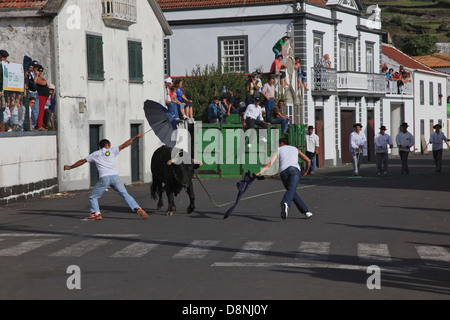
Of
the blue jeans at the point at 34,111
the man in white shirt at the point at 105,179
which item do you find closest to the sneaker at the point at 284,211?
the man in white shirt at the point at 105,179

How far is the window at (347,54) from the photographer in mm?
50062

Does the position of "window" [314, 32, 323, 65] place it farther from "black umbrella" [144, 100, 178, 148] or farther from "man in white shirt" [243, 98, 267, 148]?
"black umbrella" [144, 100, 178, 148]

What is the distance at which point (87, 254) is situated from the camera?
12.4m

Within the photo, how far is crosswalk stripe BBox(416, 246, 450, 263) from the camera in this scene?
1181 centimetres

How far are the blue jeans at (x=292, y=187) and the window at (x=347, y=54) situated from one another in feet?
111

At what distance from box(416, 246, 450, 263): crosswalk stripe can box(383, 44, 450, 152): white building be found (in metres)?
45.8

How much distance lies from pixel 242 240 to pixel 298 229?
1843 millimetres

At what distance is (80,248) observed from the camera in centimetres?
1300

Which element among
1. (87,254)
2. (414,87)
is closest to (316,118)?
(414,87)

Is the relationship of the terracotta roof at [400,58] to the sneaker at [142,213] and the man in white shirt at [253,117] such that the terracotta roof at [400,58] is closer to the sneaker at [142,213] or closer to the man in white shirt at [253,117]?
the man in white shirt at [253,117]

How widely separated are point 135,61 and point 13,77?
8.56 meters

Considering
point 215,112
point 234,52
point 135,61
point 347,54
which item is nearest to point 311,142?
point 215,112

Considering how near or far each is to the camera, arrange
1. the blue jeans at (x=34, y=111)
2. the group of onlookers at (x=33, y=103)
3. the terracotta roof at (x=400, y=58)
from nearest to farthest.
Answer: the group of onlookers at (x=33, y=103)
the blue jeans at (x=34, y=111)
the terracotta roof at (x=400, y=58)

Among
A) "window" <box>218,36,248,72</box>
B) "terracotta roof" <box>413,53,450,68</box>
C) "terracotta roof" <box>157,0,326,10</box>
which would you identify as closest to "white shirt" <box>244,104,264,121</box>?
"window" <box>218,36,248,72</box>
